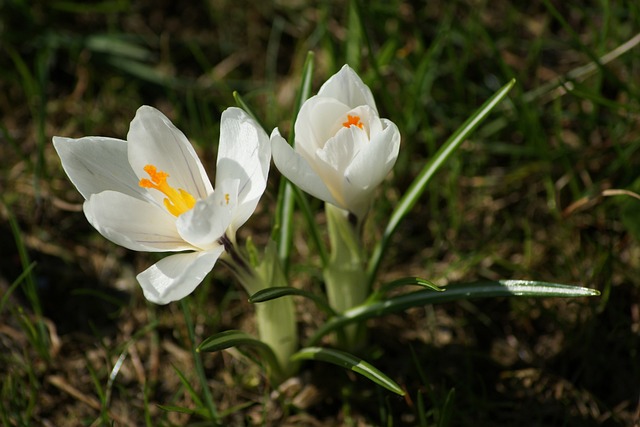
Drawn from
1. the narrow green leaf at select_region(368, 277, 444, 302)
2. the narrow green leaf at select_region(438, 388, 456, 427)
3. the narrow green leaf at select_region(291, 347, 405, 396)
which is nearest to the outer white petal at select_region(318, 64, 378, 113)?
the narrow green leaf at select_region(368, 277, 444, 302)

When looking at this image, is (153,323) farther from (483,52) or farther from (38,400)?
(483,52)

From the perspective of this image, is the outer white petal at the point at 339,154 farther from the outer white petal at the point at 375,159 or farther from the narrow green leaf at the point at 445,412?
the narrow green leaf at the point at 445,412

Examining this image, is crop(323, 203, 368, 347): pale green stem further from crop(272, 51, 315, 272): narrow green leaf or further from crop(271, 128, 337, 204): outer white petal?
crop(271, 128, 337, 204): outer white petal

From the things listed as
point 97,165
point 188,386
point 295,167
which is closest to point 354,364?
point 188,386

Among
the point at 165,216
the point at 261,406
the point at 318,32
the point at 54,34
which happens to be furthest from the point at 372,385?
the point at 54,34

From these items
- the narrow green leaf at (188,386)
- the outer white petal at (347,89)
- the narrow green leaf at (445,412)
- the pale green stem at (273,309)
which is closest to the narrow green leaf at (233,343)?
the pale green stem at (273,309)
